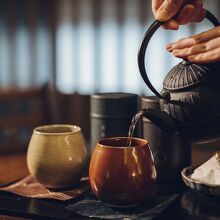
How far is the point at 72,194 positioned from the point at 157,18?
378 mm

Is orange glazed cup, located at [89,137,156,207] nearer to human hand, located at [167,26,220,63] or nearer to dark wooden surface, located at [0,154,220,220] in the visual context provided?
dark wooden surface, located at [0,154,220,220]

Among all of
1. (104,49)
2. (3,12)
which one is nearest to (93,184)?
(104,49)

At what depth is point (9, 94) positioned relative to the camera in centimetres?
159

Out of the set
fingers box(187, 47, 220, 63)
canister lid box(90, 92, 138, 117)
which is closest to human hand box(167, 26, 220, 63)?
fingers box(187, 47, 220, 63)

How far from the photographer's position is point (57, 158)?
83cm

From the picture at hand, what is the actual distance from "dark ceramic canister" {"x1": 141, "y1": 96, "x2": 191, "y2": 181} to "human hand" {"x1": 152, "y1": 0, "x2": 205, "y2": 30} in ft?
0.65

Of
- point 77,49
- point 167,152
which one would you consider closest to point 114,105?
point 167,152

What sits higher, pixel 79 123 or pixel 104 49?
pixel 104 49

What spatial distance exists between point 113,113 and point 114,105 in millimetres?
19

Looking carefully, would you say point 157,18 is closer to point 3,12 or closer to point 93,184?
point 93,184

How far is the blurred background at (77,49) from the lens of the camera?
120 inches

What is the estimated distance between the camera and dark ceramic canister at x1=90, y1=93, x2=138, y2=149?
3.29ft

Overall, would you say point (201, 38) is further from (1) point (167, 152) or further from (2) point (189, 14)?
(1) point (167, 152)

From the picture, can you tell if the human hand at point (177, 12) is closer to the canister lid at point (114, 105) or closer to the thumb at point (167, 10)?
the thumb at point (167, 10)
